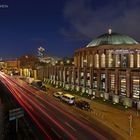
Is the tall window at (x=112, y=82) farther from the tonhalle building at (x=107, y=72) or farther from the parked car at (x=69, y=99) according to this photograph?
the parked car at (x=69, y=99)

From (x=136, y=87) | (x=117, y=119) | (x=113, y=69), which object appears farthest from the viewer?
(x=113, y=69)

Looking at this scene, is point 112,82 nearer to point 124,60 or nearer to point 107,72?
point 107,72

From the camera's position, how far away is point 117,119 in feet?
164

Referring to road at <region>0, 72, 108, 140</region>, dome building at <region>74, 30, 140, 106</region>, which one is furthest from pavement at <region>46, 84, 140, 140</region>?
dome building at <region>74, 30, 140, 106</region>

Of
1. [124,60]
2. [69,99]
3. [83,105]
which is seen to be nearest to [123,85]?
[83,105]

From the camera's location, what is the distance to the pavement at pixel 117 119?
4062 centimetres

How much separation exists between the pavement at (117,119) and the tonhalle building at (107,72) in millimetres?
5031

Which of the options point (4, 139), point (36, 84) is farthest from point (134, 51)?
point (4, 139)

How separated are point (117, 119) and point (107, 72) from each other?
24622 millimetres

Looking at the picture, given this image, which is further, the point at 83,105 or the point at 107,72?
the point at 107,72

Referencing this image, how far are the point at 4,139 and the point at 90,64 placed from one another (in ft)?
222

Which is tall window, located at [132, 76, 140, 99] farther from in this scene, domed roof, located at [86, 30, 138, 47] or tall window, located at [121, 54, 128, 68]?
domed roof, located at [86, 30, 138, 47]

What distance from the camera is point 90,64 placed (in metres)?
102

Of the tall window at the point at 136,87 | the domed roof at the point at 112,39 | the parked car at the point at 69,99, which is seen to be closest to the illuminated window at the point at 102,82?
the parked car at the point at 69,99
